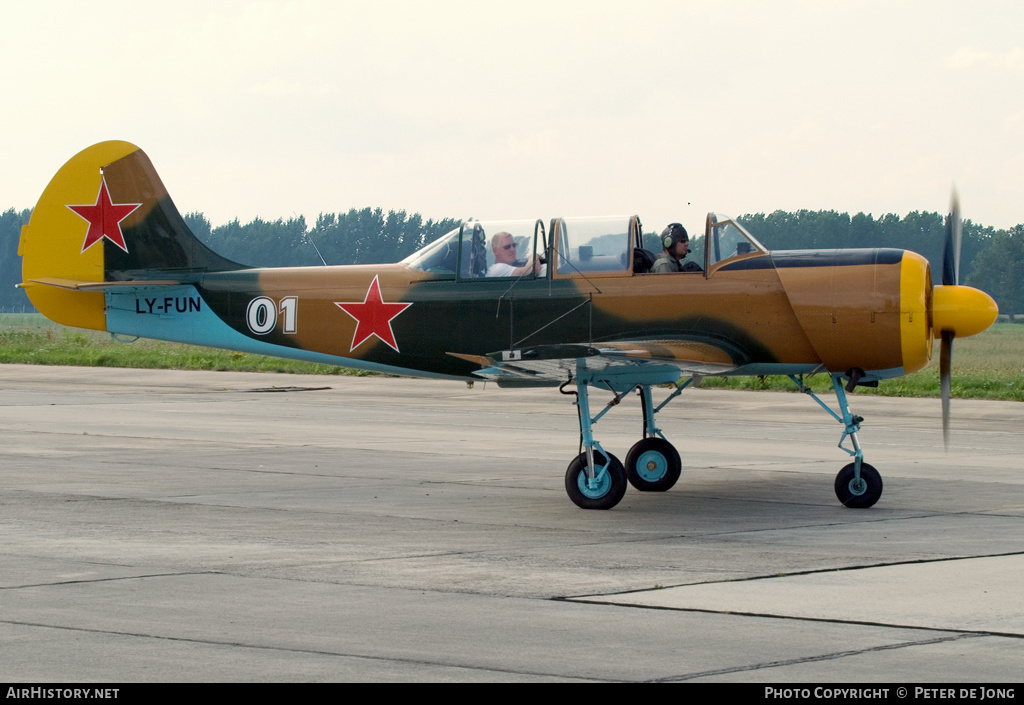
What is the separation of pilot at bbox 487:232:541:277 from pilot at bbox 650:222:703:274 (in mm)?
1204

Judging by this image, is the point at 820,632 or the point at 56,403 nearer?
the point at 820,632

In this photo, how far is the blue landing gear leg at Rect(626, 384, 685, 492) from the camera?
1384 centimetres

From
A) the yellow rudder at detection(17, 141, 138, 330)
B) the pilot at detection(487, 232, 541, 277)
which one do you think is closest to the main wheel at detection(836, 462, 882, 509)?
the pilot at detection(487, 232, 541, 277)

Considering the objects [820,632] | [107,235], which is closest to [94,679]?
[820,632]

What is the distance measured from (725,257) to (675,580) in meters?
4.97

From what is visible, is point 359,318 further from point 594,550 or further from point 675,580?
point 675,580

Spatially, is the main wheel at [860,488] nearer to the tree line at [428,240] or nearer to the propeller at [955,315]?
the propeller at [955,315]

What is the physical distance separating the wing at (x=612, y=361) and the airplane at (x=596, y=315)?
20mm

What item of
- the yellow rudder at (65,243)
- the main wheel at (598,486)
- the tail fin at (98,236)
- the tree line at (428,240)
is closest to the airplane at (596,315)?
the main wheel at (598,486)

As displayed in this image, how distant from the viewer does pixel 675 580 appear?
8773mm

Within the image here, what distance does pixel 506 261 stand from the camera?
13.5 metres

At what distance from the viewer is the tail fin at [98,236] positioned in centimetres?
1578

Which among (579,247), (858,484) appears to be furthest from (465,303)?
(858,484)
